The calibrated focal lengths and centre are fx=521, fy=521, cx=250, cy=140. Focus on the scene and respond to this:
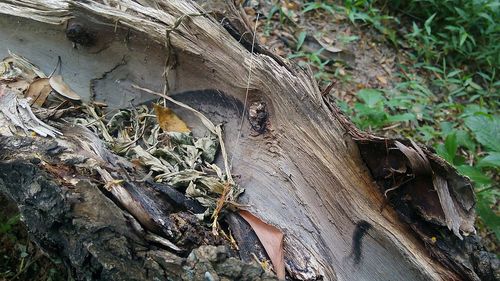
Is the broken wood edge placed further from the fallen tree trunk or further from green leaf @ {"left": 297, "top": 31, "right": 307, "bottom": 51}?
green leaf @ {"left": 297, "top": 31, "right": 307, "bottom": 51}

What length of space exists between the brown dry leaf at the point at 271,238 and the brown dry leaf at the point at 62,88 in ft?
2.56

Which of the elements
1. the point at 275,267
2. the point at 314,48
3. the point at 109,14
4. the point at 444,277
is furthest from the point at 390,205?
the point at 314,48

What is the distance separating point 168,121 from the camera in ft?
6.16

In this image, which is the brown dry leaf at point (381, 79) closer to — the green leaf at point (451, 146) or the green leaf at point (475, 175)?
the green leaf at point (451, 146)

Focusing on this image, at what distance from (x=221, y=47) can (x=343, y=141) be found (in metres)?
0.55

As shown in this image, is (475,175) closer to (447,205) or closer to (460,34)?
(447,205)

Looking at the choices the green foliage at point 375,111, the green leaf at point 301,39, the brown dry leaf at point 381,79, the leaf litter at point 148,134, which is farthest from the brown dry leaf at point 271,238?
the brown dry leaf at point 381,79

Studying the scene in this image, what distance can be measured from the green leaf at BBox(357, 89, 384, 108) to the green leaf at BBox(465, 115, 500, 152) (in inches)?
23.2

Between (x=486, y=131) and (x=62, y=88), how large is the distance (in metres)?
1.78

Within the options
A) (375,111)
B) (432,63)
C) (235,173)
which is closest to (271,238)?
(235,173)

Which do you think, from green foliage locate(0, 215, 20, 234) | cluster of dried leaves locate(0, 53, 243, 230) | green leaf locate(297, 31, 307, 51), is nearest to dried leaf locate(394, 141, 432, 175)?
cluster of dried leaves locate(0, 53, 243, 230)

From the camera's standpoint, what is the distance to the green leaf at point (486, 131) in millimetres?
2272

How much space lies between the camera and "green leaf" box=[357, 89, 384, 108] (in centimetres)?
284

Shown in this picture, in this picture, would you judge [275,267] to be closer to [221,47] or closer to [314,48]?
[221,47]
